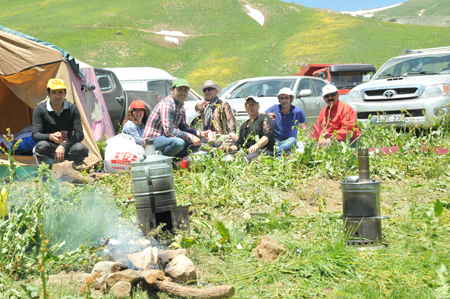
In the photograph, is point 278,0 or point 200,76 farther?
point 278,0

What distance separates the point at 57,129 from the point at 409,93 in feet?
20.3

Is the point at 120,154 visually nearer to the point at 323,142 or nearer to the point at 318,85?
the point at 323,142

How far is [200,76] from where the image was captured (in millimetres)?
38219

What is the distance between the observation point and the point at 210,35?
53.1 metres

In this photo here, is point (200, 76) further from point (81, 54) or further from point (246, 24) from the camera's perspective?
point (246, 24)

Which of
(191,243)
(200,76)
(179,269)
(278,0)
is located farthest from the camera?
(278,0)

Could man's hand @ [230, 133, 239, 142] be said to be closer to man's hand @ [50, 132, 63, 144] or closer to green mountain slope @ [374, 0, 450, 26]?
man's hand @ [50, 132, 63, 144]

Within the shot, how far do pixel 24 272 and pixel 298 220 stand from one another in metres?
2.19

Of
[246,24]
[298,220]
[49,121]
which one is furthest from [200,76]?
[298,220]

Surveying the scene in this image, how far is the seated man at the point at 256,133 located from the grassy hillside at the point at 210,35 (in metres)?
29.6

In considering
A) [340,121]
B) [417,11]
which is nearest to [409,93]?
[340,121]

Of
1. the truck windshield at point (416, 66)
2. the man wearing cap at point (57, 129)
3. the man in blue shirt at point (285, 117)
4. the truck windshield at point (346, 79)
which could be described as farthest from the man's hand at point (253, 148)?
the truck windshield at point (346, 79)

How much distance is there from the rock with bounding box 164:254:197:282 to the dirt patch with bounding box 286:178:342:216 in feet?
5.08

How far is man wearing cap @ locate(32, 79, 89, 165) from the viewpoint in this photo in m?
6.11
